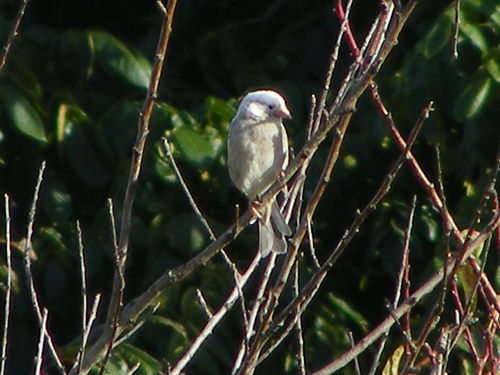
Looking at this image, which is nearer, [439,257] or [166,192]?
[439,257]

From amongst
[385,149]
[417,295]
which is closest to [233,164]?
[385,149]

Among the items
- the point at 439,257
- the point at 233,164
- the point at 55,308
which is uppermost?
the point at 233,164

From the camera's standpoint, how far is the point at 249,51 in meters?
5.36

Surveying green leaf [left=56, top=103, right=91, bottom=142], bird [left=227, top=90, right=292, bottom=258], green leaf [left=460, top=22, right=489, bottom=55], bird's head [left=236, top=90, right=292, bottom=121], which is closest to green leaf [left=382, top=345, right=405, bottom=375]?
bird [left=227, top=90, right=292, bottom=258]

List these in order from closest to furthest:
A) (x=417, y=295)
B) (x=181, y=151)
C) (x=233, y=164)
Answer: (x=417, y=295), (x=233, y=164), (x=181, y=151)

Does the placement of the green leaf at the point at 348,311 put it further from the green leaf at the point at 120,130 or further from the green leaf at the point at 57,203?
the green leaf at the point at 57,203

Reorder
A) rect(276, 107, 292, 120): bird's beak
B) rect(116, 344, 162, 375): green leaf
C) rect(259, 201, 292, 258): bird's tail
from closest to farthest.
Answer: rect(259, 201, 292, 258): bird's tail
rect(116, 344, 162, 375): green leaf
rect(276, 107, 292, 120): bird's beak

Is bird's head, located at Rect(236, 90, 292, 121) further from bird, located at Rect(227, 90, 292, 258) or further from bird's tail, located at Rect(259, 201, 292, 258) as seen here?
bird's tail, located at Rect(259, 201, 292, 258)

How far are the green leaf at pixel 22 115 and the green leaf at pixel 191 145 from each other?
1.78ft

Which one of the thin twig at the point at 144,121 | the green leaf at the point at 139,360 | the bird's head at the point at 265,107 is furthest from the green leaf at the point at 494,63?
the thin twig at the point at 144,121

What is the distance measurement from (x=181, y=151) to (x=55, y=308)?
1033 millimetres

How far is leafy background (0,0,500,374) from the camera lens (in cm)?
416

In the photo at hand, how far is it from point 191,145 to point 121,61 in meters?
0.56

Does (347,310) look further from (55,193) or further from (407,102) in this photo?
(55,193)
